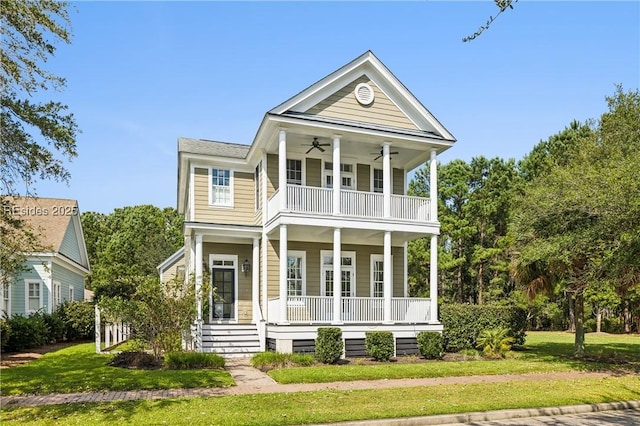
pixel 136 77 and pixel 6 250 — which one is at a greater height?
pixel 136 77

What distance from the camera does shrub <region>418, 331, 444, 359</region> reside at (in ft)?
53.2

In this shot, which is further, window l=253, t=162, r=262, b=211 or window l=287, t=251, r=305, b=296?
window l=253, t=162, r=262, b=211

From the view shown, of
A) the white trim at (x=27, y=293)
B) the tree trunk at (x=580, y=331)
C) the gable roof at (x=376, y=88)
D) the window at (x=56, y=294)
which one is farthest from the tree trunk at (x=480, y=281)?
the white trim at (x=27, y=293)

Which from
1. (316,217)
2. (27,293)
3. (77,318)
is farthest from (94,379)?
(27,293)

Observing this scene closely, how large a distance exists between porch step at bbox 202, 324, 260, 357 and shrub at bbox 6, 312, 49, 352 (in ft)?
23.9

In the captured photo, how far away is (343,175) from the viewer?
64.8 ft

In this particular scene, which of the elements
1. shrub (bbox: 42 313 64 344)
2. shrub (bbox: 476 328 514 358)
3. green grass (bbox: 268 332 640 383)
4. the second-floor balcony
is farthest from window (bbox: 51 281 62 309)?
shrub (bbox: 476 328 514 358)

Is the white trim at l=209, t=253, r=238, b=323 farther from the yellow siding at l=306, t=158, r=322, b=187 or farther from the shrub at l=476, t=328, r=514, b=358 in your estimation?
the shrub at l=476, t=328, r=514, b=358

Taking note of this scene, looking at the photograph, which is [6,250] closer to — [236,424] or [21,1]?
[21,1]

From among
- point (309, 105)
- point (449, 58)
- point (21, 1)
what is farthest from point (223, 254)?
point (449, 58)

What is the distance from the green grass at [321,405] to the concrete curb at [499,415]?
0.17 metres

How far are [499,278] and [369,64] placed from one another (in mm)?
21833

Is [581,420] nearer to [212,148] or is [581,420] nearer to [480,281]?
[212,148]

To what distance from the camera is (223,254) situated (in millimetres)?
19219
